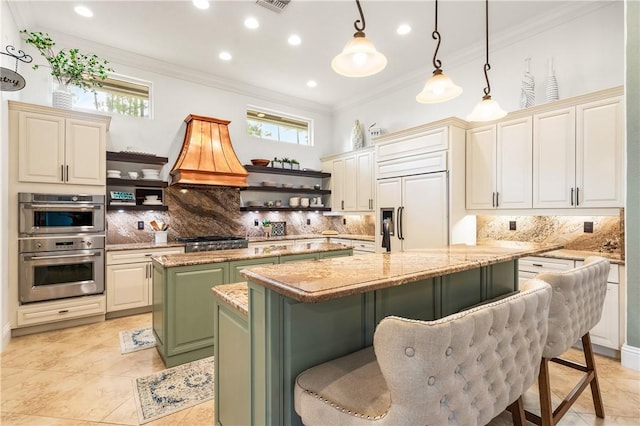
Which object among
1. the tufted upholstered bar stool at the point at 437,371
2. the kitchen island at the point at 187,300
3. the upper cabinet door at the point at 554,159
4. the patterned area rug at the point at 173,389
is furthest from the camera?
the upper cabinet door at the point at 554,159

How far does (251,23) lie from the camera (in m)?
3.79

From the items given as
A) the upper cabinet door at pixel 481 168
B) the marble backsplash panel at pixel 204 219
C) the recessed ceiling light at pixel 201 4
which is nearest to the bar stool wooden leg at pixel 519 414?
the upper cabinet door at pixel 481 168

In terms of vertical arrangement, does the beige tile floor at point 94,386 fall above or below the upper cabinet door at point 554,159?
below

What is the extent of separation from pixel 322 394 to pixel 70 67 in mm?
4635

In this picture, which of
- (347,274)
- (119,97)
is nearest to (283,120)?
(119,97)

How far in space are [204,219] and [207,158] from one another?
1.09 meters

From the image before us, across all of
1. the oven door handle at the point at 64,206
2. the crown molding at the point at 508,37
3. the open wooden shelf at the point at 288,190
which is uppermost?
the crown molding at the point at 508,37

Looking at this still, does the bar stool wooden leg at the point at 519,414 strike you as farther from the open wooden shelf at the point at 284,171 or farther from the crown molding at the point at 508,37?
the open wooden shelf at the point at 284,171

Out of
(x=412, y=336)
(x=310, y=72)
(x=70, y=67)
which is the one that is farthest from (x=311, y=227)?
(x=412, y=336)

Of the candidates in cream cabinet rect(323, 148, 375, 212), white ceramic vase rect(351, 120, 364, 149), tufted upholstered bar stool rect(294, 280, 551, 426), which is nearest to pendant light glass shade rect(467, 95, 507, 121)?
tufted upholstered bar stool rect(294, 280, 551, 426)

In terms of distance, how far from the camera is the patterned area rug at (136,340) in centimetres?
313

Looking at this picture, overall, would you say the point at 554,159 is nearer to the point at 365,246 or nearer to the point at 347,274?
the point at 365,246

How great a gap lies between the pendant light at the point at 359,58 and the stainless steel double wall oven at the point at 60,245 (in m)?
3.50

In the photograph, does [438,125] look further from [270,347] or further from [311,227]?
[270,347]
